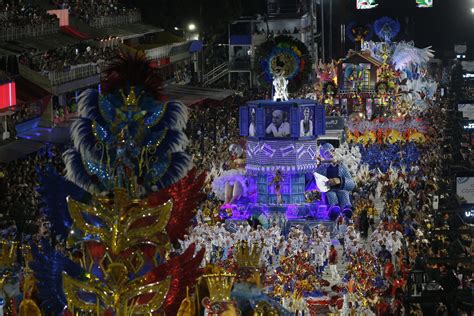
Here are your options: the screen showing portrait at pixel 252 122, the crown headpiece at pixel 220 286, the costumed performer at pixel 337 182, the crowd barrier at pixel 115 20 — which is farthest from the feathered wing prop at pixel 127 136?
the crowd barrier at pixel 115 20

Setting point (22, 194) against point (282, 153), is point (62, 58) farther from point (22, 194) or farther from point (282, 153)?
point (22, 194)

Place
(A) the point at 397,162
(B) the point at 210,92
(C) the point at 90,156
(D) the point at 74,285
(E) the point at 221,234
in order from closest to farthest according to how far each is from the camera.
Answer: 1. (D) the point at 74,285
2. (C) the point at 90,156
3. (E) the point at 221,234
4. (A) the point at 397,162
5. (B) the point at 210,92

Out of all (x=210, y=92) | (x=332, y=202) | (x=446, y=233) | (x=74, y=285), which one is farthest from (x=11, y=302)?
(x=210, y=92)

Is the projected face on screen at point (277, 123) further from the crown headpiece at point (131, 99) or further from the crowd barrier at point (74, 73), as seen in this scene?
the crown headpiece at point (131, 99)

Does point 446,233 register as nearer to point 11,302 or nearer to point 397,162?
point 11,302

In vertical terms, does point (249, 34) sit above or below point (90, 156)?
below

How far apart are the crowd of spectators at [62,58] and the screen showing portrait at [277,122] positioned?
23.8ft

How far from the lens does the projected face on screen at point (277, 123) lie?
34.8 meters

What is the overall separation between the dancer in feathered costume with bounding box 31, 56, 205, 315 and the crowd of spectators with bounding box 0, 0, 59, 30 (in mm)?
25932

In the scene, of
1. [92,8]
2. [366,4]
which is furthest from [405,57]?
[366,4]

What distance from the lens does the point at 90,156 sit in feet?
48.3

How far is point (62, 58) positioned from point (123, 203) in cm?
3231

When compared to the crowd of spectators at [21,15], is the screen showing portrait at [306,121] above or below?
below

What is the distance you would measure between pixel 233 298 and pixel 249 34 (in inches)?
2715
